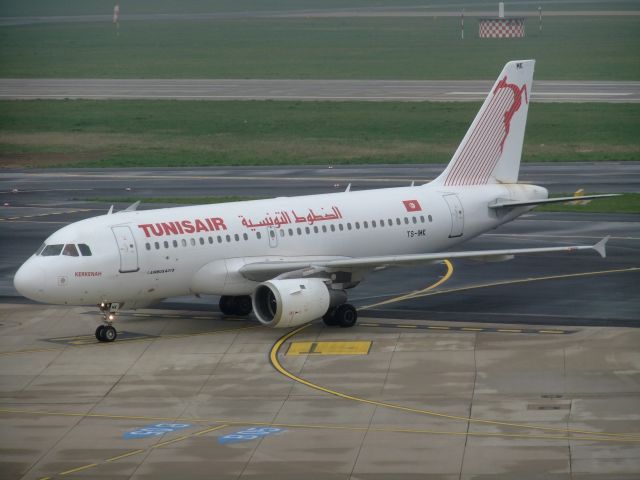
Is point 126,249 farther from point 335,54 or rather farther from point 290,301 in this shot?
point 335,54

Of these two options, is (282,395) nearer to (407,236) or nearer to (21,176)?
(407,236)

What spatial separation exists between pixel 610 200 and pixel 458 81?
6129cm

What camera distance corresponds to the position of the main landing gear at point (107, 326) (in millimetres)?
47688

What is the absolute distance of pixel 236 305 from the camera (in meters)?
51.2

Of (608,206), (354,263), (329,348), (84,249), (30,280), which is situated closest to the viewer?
(30,280)

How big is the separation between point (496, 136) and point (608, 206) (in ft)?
65.5

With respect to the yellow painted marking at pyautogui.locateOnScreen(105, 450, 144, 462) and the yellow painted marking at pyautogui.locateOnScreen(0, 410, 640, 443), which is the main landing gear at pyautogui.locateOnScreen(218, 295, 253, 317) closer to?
the yellow painted marking at pyautogui.locateOnScreen(0, 410, 640, 443)

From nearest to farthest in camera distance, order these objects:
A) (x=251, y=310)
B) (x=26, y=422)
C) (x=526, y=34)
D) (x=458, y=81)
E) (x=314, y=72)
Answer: (x=26, y=422)
(x=251, y=310)
(x=458, y=81)
(x=314, y=72)
(x=526, y=34)

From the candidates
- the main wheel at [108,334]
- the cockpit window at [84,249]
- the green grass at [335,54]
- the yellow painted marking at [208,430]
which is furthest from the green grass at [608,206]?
the green grass at [335,54]

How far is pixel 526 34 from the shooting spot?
7352 inches

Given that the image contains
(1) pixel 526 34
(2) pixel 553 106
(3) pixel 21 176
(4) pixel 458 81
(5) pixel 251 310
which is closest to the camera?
(5) pixel 251 310

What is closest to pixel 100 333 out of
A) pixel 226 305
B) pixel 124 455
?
pixel 226 305

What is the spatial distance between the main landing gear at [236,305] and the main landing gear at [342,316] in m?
3.47

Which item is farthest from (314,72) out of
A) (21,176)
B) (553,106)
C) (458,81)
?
(21,176)
